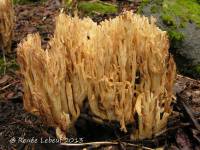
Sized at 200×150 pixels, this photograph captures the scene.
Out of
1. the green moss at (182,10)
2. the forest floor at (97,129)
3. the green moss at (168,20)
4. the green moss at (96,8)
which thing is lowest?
the forest floor at (97,129)

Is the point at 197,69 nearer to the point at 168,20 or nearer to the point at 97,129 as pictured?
the point at 168,20

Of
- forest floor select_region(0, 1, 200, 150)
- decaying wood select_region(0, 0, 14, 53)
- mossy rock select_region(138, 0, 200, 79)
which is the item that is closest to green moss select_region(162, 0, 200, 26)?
mossy rock select_region(138, 0, 200, 79)

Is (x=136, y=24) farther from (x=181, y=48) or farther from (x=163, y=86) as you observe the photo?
(x=181, y=48)

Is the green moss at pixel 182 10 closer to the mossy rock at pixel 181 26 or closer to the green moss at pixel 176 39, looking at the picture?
the mossy rock at pixel 181 26

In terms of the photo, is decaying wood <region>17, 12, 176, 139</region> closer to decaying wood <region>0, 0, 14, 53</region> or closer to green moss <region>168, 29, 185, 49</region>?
green moss <region>168, 29, 185, 49</region>

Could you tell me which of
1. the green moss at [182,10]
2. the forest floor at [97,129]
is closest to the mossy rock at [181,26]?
the green moss at [182,10]

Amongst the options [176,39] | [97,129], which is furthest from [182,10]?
[97,129]

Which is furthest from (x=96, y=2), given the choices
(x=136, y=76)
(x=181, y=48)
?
(x=136, y=76)
